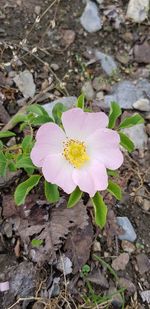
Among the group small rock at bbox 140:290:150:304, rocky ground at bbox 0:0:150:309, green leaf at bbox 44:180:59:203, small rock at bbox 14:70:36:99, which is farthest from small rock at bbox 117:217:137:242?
small rock at bbox 14:70:36:99

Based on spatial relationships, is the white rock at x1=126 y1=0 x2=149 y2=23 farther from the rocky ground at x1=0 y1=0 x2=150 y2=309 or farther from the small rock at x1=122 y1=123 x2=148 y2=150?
the small rock at x1=122 y1=123 x2=148 y2=150

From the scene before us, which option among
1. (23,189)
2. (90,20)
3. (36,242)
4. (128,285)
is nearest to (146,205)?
(128,285)

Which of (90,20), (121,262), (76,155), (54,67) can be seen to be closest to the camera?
(76,155)

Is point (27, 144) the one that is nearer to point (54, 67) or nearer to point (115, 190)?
point (115, 190)

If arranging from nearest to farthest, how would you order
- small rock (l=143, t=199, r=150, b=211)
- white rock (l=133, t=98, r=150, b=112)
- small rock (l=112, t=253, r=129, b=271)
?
small rock (l=112, t=253, r=129, b=271), small rock (l=143, t=199, r=150, b=211), white rock (l=133, t=98, r=150, b=112)

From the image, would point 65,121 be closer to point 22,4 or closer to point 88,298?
point 88,298

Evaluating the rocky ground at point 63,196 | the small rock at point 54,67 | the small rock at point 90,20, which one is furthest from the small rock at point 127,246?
the small rock at point 90,20
